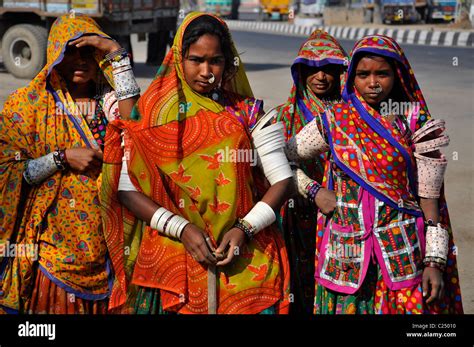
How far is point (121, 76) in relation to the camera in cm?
312

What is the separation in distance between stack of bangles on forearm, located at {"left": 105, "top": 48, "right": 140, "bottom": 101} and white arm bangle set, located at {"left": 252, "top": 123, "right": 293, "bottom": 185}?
562 millimetres

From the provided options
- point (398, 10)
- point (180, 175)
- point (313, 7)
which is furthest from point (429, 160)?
point (313, 7)

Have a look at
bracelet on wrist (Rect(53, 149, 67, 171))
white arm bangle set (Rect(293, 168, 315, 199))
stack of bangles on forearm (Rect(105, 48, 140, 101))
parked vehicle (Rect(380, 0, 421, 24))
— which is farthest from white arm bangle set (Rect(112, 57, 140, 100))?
parked vehicle (Rect(380, 0, 421, 24))

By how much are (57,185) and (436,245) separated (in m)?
1.41

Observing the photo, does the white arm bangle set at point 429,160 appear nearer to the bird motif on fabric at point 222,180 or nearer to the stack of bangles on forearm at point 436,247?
the stack of bangles on forearm at point 436,247

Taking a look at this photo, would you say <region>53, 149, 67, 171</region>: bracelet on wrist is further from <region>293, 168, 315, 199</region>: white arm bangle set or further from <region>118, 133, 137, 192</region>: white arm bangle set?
<region>293, 168, 315, 199</region>: white arm bangle set

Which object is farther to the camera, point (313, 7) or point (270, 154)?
point (313, 7)

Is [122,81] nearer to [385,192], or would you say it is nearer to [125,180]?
[125,180]

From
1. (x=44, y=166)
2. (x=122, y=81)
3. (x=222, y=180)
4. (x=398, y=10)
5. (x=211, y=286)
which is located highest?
(x=122, y=81)

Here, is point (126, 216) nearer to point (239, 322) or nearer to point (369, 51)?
point (239, 322)

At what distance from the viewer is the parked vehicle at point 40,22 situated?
13500mm

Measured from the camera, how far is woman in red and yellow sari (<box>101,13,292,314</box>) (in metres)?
2.73

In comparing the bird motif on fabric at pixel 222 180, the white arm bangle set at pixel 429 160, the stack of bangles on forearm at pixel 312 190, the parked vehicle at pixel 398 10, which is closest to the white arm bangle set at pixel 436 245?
the white arm bangle set at pixel 429 160

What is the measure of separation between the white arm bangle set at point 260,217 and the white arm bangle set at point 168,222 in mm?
206
